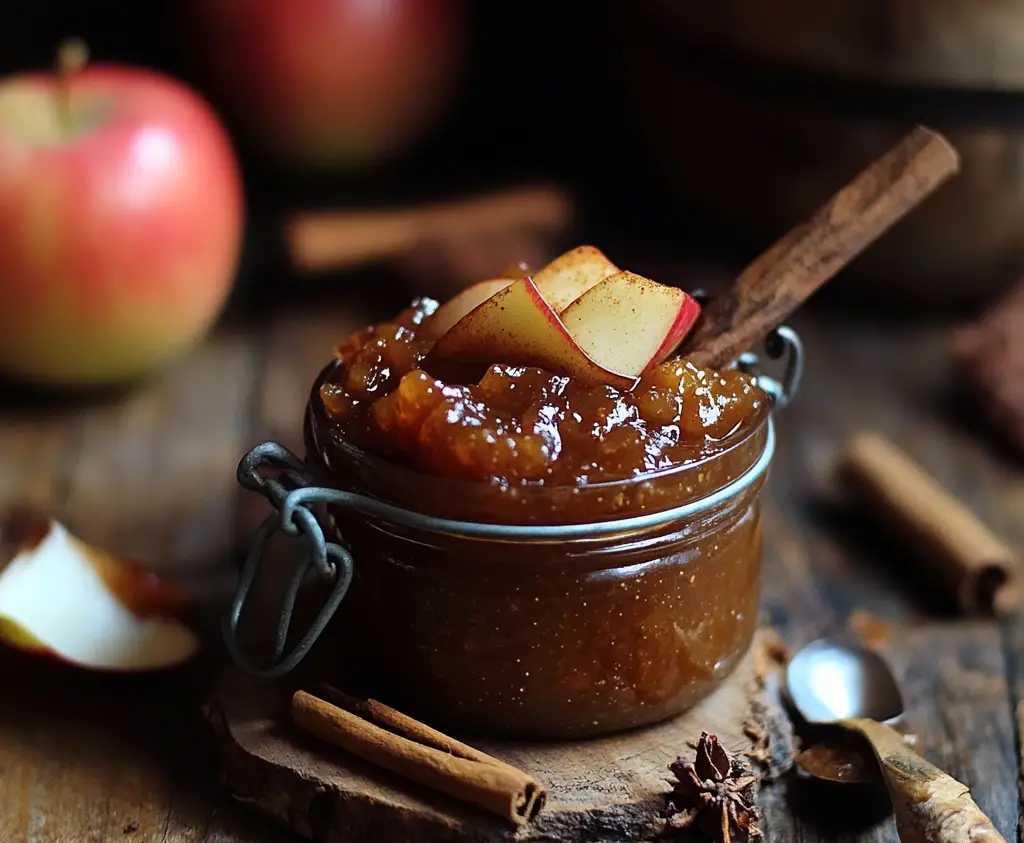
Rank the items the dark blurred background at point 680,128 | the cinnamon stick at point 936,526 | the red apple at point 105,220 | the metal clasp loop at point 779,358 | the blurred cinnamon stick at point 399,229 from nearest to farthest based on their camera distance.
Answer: the metal clasp loop at point 779,358
the cinnamon stick at point 936,526
the red apple at point 105,220
the dark blurred background at point 680,128
the blurred cinnamon stick at point 399,229

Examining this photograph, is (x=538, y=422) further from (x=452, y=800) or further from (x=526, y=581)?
(x=452, y=800)

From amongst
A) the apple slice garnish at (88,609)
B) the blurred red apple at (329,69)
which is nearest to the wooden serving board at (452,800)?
the apple slice garnish at (88,609)

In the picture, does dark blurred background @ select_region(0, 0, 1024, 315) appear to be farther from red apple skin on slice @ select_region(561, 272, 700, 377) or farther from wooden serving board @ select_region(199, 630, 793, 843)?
wooden serving board @ select_region(199, 630, 793, 843)

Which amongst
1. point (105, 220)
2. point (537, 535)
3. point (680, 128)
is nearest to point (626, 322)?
point (537, 535)

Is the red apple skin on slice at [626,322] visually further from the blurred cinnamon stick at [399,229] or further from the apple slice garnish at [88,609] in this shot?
the blurred cinnamon stick at [399,229]

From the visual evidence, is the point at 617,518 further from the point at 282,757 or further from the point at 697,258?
the point at 697,258
